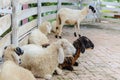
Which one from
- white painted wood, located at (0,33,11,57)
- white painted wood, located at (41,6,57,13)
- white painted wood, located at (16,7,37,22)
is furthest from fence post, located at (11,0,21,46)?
white painted wood, located at (41,6,57,13)

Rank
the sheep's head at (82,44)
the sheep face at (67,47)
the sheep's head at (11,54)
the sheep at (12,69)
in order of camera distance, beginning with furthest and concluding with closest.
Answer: the sheep's head at (82,44) → the sheep face at (67,47) → the sheep's head at (11,54) → the sheep at (12,69)

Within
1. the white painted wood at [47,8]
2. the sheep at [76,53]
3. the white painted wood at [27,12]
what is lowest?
the sheep at [76,53]

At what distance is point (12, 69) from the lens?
4.02 m

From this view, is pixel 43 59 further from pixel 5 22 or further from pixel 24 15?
pixel 24 15

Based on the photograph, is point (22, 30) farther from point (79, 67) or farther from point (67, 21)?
point (67, 21)

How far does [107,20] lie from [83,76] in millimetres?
8808

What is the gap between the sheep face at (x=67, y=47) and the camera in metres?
5.54

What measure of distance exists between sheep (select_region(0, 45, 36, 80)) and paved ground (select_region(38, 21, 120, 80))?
106 cm

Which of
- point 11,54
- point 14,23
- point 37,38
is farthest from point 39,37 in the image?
point 11,54

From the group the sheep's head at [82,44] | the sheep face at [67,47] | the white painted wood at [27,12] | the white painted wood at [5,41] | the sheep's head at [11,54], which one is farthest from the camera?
the white painted wood at [27,12]

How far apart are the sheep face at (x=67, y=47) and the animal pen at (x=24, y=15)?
1.09 m

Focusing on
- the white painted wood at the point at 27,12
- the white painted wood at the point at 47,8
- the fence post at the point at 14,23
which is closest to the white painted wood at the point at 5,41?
the fence post at the point at 14,23

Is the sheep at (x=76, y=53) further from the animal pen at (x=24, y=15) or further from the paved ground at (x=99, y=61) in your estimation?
the animal pen at (x=24, y=15)

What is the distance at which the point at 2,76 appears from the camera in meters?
3.76
